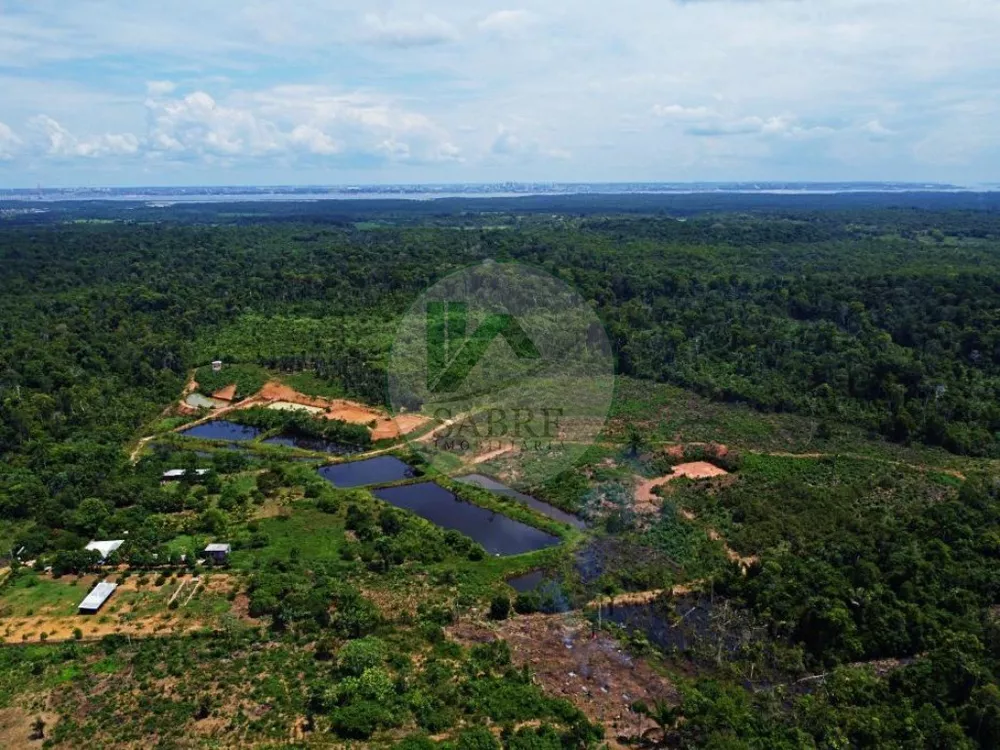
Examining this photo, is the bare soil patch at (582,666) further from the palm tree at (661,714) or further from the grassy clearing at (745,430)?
the grassy clearing at (745,430)

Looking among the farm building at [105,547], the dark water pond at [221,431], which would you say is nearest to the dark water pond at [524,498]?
the dark water pond at [221,431]

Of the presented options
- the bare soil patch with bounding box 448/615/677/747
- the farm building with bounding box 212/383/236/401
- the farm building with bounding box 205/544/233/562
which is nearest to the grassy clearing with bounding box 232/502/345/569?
the farm building with bounding box 205/544/233/562

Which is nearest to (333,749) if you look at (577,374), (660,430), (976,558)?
(976,558)

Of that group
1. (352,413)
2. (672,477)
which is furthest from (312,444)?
(672,477)

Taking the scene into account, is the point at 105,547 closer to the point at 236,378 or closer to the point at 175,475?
the point at 175,475

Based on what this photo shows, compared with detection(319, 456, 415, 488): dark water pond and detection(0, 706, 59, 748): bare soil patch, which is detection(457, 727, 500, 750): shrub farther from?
detection(319, 456, 415, 488): dark water pond
